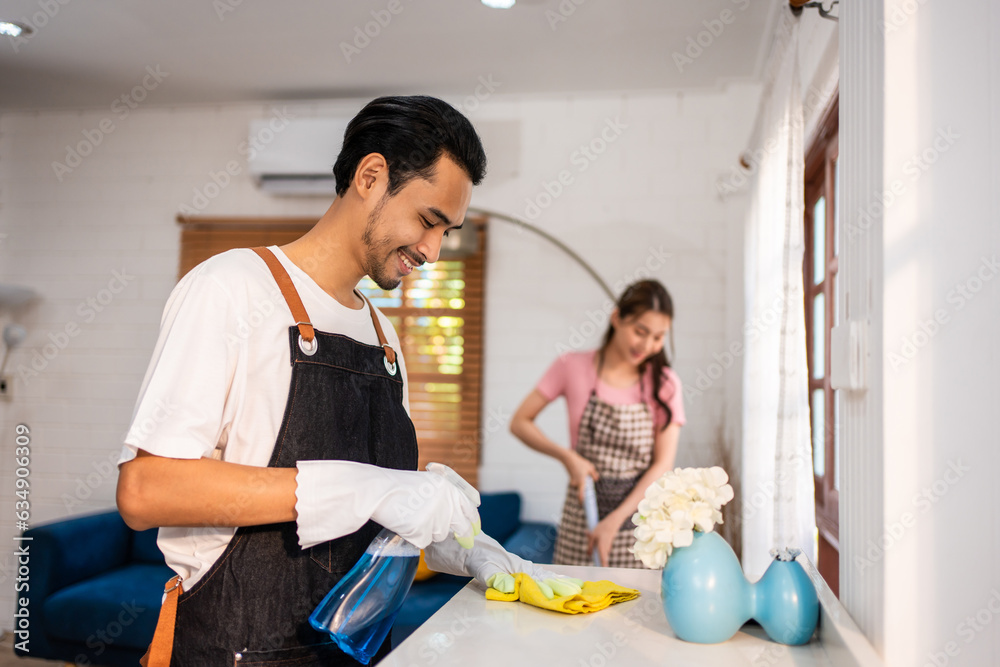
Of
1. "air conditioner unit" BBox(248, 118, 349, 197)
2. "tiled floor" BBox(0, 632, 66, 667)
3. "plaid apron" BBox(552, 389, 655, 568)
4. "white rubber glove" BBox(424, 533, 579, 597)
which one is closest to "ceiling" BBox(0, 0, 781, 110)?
"air conditioner unit" BBox(248, 118, 349, 197)

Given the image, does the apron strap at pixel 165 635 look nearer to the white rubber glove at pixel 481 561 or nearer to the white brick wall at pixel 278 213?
the white rubber glove at pixel 481 561

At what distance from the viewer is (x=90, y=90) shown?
383cm

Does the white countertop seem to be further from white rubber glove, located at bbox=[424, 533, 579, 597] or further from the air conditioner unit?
the air conditioner unit

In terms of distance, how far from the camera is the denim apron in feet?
3.51

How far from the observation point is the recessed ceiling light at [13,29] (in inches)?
120

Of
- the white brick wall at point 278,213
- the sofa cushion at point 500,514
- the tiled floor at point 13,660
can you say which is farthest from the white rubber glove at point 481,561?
the tiled floor at point 13,660

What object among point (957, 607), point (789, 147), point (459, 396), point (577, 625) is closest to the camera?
point (957, 607)

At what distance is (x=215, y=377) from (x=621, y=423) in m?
1.77

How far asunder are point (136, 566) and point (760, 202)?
10.4 ft

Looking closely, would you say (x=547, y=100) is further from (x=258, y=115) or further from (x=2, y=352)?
(x=2, y=352)

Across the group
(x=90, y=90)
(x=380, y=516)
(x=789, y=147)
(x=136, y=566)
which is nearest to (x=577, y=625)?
(x=380, y=516)

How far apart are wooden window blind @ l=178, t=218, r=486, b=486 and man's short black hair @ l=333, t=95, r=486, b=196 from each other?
2.37m

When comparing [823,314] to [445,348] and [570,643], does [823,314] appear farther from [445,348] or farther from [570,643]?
[570,643]

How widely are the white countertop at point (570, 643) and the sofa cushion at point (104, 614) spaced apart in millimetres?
2293
